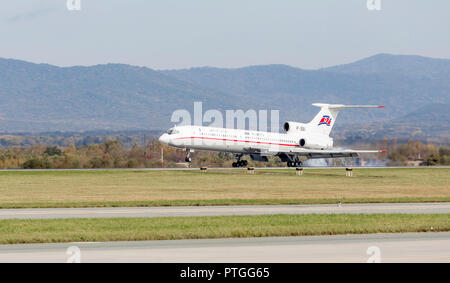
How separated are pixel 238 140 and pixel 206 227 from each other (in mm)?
48930

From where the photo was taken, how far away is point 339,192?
1754 inches

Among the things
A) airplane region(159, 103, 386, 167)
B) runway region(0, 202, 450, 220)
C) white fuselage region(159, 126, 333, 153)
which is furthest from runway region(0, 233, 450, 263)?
airplane region(159, 103, 386, 167)

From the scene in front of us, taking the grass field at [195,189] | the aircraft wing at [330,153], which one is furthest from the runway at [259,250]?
the aircraft wing at [330,153]

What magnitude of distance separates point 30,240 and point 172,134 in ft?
158

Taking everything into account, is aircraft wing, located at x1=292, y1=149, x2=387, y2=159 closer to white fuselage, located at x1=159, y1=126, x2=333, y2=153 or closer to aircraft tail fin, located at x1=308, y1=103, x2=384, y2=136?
white fuselage, located at x1=159, y1=126, x2=333, y2=153

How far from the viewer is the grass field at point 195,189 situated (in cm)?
3744

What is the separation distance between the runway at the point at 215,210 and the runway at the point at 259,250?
8.30m

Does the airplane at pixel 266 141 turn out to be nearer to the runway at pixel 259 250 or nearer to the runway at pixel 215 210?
the runway at pixel 215 210

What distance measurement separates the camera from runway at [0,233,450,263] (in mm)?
18000

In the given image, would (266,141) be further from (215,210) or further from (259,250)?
(259,250)

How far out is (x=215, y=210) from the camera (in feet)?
105

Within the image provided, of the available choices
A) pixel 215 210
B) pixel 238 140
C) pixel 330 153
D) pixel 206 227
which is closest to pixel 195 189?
pixel 215 210
